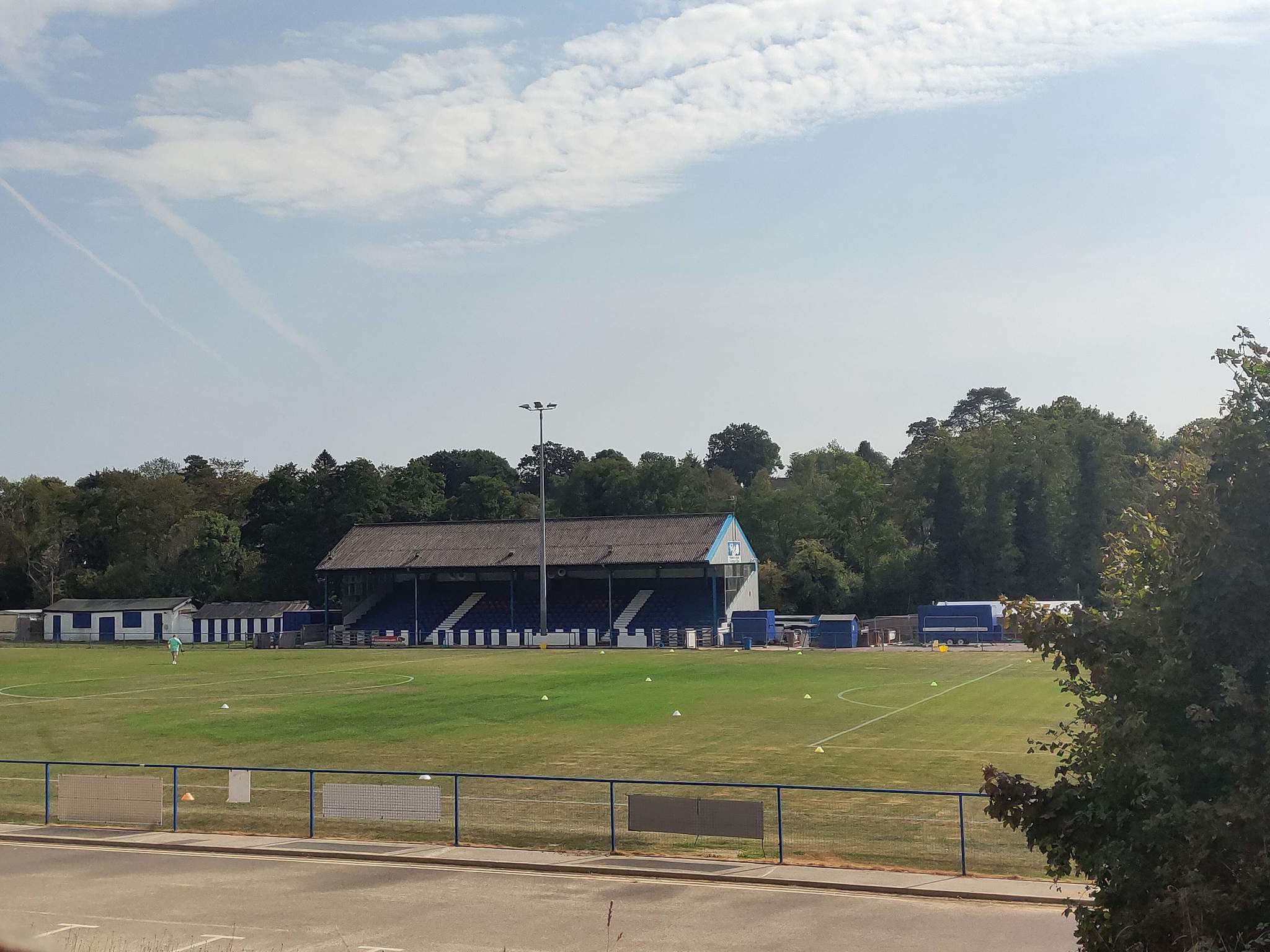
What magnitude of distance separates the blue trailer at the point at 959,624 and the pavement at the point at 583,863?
233ft

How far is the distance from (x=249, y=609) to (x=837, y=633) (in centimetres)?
5241

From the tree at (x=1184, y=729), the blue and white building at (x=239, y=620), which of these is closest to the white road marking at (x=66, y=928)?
the tree at (x=1184, y=729)

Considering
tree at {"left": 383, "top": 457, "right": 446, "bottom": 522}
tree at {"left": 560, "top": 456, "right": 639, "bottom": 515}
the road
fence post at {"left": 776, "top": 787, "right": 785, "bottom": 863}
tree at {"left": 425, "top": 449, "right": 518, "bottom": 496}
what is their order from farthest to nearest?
tree at {"left": 425, "top": 449, "right": 518, "bottom": 496} < tree at {"left": 560, "top": 456, "right": 639, "bottom": 515} < tree at {"left": 383, "top": 457, "right": 446, "bottom": 522} < fence post at {"left": 776, "top": 787, "right": 785, "bottom": 863} < the road

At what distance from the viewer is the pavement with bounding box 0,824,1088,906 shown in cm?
1872

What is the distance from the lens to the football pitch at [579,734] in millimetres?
24391

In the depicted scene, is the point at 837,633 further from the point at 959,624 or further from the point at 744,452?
the point at 744,452

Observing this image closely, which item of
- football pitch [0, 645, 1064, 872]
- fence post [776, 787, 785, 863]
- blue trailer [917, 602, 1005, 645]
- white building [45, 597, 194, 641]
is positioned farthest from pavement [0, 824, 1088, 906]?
white building [45, 597, 194, 641]

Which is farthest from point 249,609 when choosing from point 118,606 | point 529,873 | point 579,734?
point 529,873

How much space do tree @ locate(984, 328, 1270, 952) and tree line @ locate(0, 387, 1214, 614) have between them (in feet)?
317

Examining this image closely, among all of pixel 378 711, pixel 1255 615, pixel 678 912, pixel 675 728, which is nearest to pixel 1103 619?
pixel 1255 615

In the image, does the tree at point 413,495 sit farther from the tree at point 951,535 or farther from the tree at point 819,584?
the tree at point 951,535

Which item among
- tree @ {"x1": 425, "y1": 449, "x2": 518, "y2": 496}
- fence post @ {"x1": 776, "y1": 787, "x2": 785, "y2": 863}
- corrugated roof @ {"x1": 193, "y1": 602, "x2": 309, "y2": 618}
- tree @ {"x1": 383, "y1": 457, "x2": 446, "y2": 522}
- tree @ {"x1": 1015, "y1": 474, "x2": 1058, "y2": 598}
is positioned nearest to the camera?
fence post @ {"x1": 776, "y1": 787, "x2": 785, "y2": 863}

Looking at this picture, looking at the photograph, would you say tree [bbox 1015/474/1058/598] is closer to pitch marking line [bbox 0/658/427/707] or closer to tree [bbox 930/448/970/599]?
tree [bbox 930/448/970/599]

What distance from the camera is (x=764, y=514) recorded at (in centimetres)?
13200
